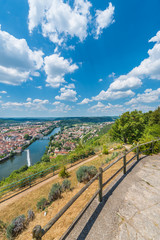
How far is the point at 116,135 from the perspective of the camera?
53.7 feet

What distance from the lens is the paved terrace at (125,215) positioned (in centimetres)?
197

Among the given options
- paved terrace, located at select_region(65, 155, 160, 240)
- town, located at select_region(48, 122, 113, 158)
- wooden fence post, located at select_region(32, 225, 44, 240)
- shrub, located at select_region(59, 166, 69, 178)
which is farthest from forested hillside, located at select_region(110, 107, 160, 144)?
wooden fence post, located at select_region(32, 225, 44, 240)

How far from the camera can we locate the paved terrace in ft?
6.47

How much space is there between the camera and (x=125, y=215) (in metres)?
2.37

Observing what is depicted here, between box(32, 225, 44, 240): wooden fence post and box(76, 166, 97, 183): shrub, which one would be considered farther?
box(76, 166, 97, 183): shrub

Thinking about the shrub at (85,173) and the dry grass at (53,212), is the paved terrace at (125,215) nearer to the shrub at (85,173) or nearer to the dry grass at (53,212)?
the dry grass at (53,212)

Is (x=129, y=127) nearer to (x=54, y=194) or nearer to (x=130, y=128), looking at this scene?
(x=130, y=128)

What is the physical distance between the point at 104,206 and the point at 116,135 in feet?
48.8

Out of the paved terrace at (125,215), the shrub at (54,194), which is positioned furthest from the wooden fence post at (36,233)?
the shrub at (54,194)

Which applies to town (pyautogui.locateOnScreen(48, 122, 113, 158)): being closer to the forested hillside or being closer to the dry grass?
the forested hillside

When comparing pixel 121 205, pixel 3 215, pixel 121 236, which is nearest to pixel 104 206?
pixel 121 205

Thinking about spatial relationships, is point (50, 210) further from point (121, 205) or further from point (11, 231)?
point (121, 205)

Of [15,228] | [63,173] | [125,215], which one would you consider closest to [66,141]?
[63,173]

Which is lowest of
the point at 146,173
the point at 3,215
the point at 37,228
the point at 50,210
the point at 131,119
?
the point at 3,215
